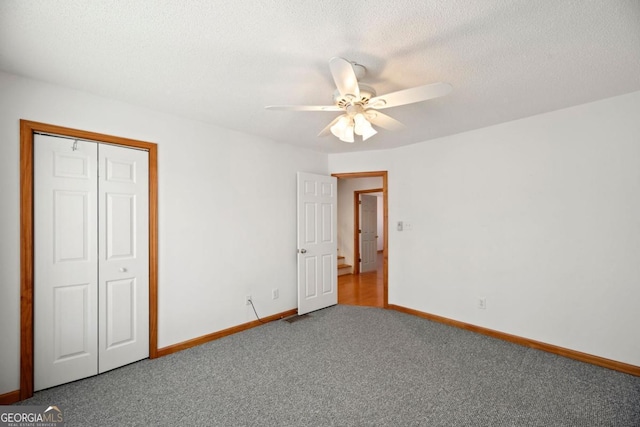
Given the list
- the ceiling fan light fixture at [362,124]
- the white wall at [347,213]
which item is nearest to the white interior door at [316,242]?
the ceiling fan light fixture at [362,124]

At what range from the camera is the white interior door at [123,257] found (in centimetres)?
248

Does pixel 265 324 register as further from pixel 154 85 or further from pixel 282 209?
pixel 154 85

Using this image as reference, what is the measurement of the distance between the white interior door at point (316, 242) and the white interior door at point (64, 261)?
2257 millimetres

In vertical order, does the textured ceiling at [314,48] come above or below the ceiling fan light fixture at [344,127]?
above

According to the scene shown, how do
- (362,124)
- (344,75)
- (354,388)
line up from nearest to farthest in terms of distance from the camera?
(344,75) → (362,124) → (354,388)

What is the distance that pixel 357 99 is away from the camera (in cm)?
184

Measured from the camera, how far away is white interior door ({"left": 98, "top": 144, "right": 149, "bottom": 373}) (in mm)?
2482

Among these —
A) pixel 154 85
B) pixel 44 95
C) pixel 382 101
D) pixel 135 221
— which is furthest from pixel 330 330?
pixel 44 95

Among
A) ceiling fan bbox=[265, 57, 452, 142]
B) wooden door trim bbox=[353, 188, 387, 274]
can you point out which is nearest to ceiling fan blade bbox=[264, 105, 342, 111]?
ceiling fan bbox=[265, 57, 452, 142]

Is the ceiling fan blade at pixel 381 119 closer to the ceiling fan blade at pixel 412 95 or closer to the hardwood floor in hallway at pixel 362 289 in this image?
the ceiling fan blade at pixel 412 95

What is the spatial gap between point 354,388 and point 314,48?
241 centimetres

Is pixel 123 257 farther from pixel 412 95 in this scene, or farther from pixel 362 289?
pixel 362 289

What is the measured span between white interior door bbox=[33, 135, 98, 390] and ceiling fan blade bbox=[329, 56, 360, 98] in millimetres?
2197

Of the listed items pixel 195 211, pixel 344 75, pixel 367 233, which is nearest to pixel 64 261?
pixel 195 211
